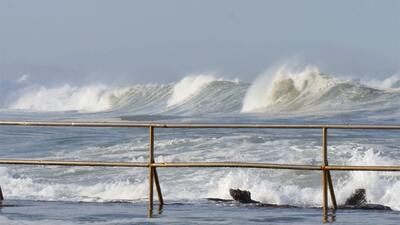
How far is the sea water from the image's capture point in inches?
556

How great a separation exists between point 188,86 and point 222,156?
3290 cm

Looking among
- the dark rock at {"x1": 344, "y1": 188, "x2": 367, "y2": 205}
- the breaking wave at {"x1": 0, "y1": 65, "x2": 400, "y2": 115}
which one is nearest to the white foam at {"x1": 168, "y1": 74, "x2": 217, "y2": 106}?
the breaking wave at {"x1": 0, "y1": 65, "x2": 400, "y2": 115}

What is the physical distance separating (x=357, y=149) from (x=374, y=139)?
3.43m

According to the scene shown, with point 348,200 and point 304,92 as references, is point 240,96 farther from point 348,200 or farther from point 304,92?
point 348,200

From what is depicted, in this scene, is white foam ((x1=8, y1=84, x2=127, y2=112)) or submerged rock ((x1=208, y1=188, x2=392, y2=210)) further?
white foam ((x1=8, y1=84, x2=127, y2=112))

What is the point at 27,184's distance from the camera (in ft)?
67.6

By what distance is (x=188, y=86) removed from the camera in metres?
57.7

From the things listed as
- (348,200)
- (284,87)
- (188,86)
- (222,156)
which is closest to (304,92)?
(284,87)

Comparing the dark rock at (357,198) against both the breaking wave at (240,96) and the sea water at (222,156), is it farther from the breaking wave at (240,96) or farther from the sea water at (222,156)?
the breaking wave at (240,96)

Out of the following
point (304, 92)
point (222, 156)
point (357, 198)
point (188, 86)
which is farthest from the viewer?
point (188, 86)

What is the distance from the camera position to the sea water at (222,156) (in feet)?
46.4

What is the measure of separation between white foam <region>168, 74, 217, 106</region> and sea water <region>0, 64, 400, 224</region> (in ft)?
5.00

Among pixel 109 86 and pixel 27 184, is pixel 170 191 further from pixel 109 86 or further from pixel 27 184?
pixel 109 86

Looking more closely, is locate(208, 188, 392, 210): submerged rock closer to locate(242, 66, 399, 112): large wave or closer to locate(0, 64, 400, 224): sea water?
locate(0, 64, 400, 224): sea water
